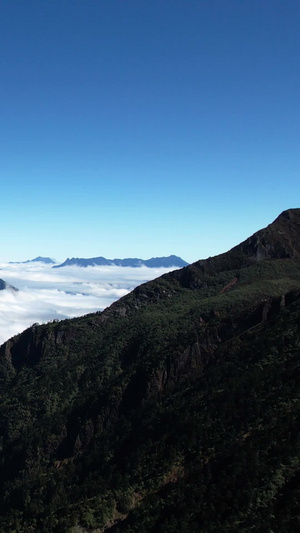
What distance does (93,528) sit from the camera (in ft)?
179

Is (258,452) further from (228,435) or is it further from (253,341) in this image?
(253,341)

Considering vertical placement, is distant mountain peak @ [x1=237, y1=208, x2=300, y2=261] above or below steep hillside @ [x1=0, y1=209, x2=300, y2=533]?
above

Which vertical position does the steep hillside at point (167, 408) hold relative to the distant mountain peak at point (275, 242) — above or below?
below

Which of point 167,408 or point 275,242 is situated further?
point 275,242

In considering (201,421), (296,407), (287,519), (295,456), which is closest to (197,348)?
(201,421)

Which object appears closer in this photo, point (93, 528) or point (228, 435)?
point (93, 528)

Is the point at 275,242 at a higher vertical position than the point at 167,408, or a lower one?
higher

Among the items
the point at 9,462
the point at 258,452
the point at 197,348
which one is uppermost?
the point at 197,348

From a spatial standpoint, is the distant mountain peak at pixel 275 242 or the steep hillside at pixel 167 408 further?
the distant mountain peak at pixel 275 242

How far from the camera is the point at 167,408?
266 feet

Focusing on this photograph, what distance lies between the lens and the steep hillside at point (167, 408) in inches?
2082

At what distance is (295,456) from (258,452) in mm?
4772

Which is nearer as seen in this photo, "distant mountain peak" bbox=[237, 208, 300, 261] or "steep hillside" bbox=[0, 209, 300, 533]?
"steep hillside" bbox=[0, 209, 300, 533]

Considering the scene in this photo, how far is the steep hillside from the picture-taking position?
5288cm
